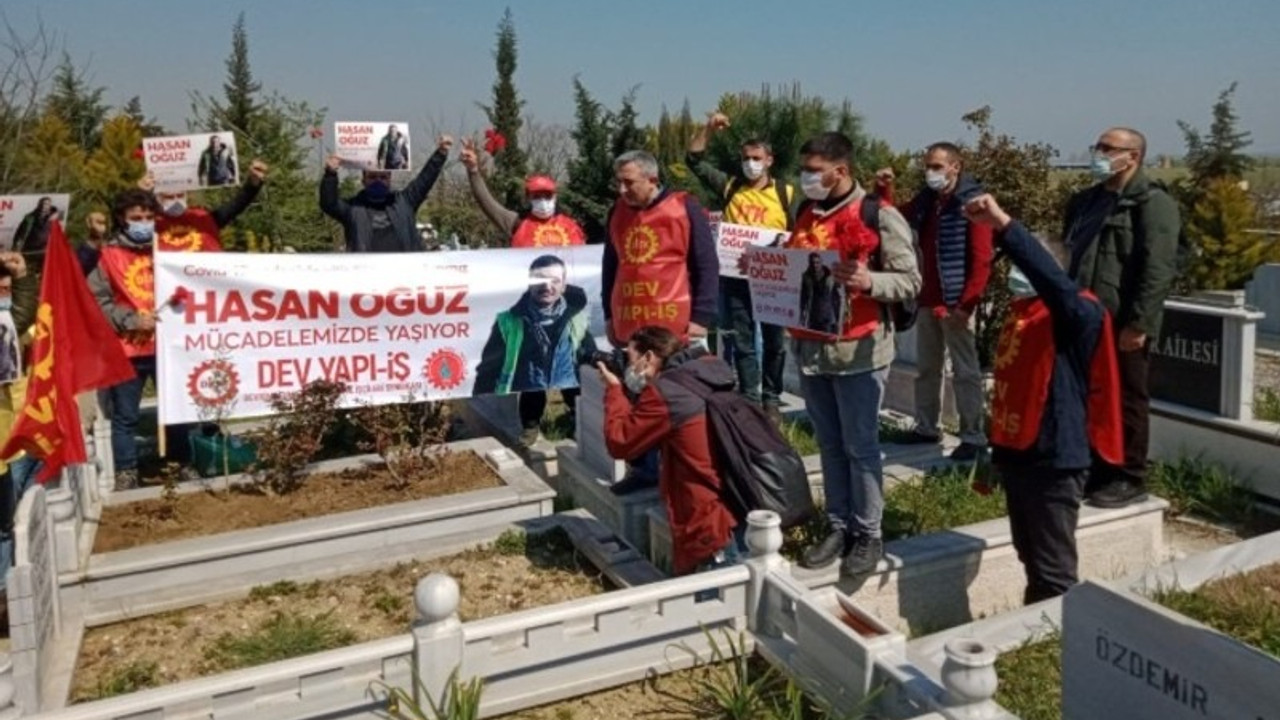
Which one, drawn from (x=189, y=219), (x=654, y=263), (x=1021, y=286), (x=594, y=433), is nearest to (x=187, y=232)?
(x=189, y=219)

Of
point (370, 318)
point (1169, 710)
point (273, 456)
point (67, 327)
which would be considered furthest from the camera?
point (370, 318)

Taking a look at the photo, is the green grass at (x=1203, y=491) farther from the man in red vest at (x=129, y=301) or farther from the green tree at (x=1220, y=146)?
the green tree at (x=1220, y=146)

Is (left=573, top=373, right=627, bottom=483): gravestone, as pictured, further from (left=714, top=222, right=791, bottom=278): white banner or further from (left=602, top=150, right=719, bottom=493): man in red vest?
(left=714, top=222, right=791, bottom=278): white banner

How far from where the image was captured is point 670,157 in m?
24.5

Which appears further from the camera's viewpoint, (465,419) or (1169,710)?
(465,419)

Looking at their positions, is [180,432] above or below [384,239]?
below

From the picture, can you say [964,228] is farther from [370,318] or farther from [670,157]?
[670,157]

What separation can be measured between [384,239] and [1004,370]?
4.92m

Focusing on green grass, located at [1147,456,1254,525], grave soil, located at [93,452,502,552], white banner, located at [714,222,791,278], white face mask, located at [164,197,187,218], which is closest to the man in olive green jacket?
green grass, located at [1147,456,1254,525]

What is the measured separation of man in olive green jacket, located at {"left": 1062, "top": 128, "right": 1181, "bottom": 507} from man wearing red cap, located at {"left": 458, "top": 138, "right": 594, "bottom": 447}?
11.8 ft

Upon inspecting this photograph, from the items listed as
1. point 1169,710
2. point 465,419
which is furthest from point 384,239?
point 1169,710

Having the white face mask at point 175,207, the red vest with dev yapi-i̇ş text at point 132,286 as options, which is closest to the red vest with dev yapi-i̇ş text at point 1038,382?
the red vest with dev yapi-i̇ş text at point 132,286

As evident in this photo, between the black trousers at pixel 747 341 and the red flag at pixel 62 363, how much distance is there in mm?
3791

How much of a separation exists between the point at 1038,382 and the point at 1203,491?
2.96 m
